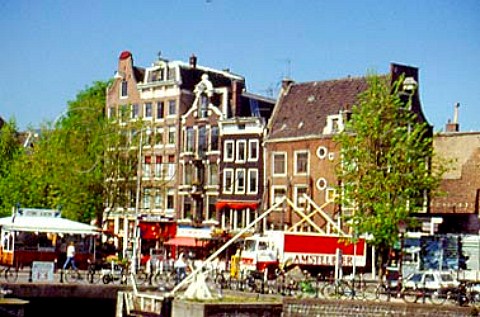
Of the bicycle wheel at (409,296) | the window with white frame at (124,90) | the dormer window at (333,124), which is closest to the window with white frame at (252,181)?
the dormer window at (333,124)

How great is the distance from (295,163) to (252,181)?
4004 millimetres

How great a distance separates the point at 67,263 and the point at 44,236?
5.59 m

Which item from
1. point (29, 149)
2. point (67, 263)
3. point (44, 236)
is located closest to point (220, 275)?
point (67, 263)

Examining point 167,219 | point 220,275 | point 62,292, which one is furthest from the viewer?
point 167,219

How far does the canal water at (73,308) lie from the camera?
155ft

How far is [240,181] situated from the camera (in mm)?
79000

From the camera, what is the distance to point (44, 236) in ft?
197

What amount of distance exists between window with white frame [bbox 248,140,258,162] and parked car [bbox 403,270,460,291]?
29.2 metres

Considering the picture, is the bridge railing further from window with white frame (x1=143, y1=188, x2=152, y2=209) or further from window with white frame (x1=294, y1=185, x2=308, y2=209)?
window with white frame (x1=143, y1=188, x2=152, y2=209)

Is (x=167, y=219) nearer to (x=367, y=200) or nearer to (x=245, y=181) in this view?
(x=245, y=181)

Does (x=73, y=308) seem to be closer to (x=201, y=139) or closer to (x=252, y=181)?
(x=252, y=181)

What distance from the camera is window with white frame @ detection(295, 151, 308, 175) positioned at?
75.4 metres

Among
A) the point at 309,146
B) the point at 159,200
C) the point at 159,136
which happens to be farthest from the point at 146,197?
the point at 309,146

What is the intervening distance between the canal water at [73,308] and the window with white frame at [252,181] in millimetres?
30142
